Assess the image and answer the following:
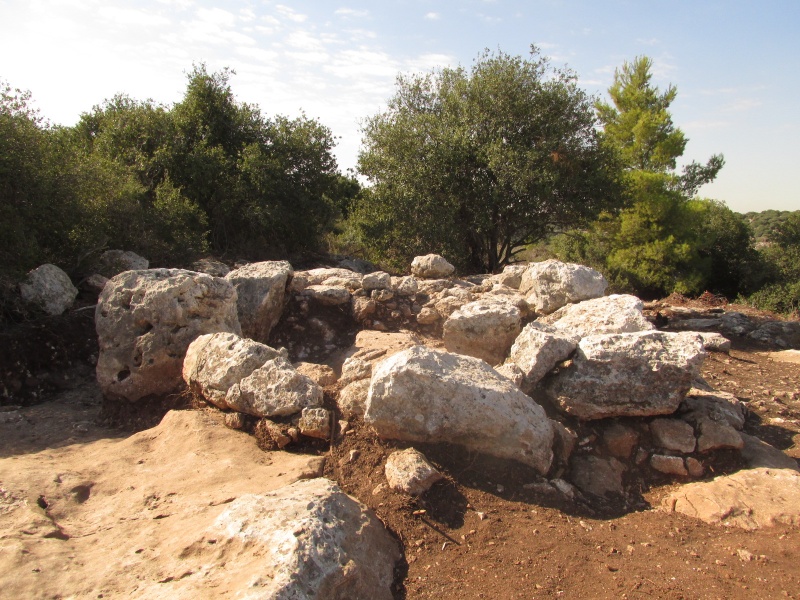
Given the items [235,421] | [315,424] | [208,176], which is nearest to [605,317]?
[315,424]

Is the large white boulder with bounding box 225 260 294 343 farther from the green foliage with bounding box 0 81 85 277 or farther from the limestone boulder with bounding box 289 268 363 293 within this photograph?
the green foliage with bounding box 0 81 85 277

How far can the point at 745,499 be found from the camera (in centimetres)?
443

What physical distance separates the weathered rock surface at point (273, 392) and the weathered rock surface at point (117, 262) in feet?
17.4

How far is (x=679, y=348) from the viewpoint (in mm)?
5199

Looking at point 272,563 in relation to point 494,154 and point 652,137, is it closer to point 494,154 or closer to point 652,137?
point 494,154

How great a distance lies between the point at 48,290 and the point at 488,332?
237 inches

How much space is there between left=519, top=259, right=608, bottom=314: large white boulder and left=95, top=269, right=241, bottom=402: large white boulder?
444 cm

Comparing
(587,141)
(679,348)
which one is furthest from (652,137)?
(679,348)

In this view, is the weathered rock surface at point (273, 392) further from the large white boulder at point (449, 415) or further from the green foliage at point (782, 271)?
the green foliage at point (782, 271)

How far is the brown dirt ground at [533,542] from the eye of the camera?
3.36 meters

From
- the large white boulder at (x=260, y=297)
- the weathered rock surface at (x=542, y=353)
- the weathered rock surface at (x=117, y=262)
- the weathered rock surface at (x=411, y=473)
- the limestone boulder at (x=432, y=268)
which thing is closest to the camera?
the weathered rock surface at (x=411, y=473)

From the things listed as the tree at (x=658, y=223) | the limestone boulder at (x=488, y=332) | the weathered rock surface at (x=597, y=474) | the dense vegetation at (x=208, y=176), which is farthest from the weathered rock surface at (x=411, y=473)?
the tree at (x=658, y=223)

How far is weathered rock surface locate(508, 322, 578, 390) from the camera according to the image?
5324 mm

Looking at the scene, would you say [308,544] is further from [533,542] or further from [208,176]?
[208,176]
